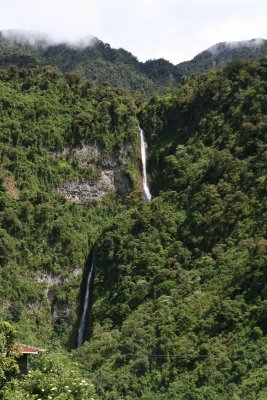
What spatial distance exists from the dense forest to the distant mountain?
4019cm

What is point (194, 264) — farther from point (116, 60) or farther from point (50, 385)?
point (116, 60)

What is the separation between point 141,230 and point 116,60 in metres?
80.8

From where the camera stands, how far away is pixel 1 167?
6072cm

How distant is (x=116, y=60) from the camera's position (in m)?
131

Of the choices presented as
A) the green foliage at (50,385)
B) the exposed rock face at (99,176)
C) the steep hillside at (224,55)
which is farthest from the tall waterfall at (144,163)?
the steep hillside at (224,55)

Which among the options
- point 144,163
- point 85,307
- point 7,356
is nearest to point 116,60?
point 144,163

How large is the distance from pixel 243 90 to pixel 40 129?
66.4 ft

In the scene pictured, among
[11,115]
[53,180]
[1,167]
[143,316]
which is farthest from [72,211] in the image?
[143,316]

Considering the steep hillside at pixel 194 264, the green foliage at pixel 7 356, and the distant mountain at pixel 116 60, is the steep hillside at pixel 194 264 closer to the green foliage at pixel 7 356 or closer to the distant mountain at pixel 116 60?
the green foliage at pixel 7 356

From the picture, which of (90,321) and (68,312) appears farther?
(68,312)

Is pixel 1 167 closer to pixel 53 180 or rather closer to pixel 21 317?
pixel 53 180

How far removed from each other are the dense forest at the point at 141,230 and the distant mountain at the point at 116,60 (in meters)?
40.2

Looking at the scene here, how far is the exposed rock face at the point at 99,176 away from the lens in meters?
63.4

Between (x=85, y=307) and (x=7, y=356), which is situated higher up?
(x=7, y=356)
